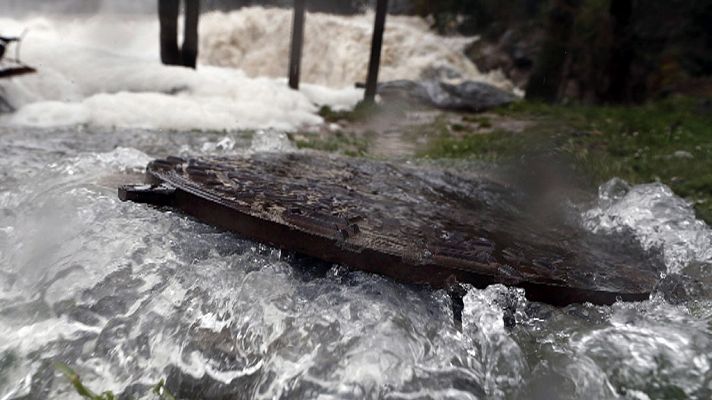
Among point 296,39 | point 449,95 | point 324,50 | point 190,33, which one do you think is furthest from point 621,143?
point 324,50

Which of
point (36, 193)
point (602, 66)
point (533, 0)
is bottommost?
point (36, 193)

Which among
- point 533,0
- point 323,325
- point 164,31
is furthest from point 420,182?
point 533,0

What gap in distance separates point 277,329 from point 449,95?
37.4 ft

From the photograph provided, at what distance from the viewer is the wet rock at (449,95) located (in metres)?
12.4

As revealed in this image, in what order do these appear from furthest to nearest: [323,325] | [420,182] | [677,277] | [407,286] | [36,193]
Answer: [420,182] → [36,193] → [677,277] → [407,286] → [323,325]

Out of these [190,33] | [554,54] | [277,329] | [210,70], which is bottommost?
[210,70]

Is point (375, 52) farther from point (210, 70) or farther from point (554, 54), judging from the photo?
point (554, 54)

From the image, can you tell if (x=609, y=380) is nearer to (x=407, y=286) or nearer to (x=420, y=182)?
(x=407, y=286)

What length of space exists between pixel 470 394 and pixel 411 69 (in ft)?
57.1

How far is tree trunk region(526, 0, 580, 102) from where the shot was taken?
1391 centimetres

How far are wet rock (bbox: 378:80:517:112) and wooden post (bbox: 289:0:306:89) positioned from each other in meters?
2.07

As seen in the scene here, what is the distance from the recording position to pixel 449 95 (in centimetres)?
1284

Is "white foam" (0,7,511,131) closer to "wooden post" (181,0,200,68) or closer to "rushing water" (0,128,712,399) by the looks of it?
"wooden post" (181,0,200,68)

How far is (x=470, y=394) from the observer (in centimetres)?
179
